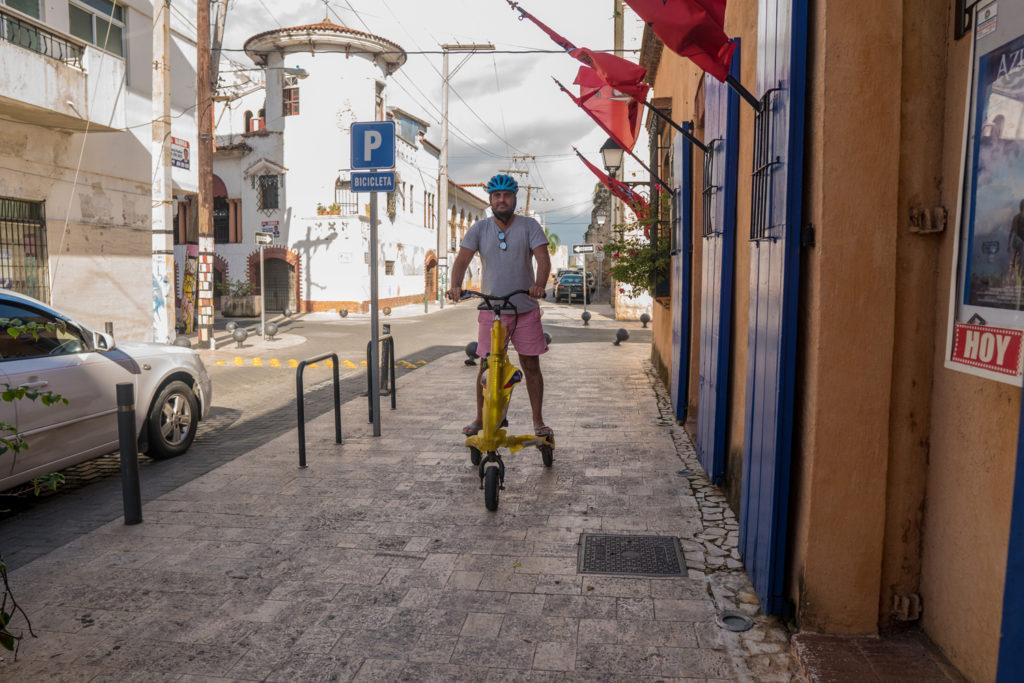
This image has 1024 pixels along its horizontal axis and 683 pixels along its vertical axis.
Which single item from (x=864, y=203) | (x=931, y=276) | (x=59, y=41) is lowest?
(x=931, y=276)

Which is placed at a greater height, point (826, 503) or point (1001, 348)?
point (1001, 348)

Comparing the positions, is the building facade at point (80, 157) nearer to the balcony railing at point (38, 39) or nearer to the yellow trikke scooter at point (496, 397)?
the balcony railing at point (38, 39)

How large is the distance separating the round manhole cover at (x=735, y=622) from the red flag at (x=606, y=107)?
239 inches

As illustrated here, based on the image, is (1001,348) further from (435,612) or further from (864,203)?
(435,612)

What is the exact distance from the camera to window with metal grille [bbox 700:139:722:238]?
544cm

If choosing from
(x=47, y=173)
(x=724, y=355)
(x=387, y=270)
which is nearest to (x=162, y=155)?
(x=47, y=173)

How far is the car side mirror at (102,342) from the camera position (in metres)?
5.83

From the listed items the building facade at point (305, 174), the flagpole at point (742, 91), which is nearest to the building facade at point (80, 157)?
the flagpole at point (742, 91)

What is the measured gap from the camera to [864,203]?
2.79 metres

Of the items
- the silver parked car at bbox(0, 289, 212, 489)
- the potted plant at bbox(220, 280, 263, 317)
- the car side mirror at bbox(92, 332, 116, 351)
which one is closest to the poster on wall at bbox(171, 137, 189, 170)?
the potted plant at bbox(220, 280, 263, 317)

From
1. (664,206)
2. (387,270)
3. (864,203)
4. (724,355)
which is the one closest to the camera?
(864,203)

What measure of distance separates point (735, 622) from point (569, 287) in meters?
36.7

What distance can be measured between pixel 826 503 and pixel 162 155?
52.2ft

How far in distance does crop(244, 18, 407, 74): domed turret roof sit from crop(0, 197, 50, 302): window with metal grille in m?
20.5
